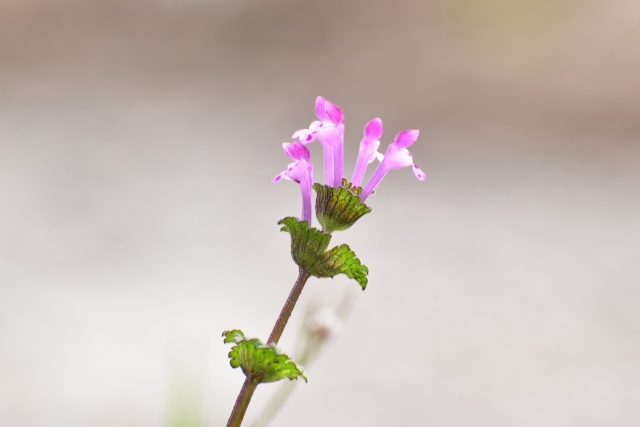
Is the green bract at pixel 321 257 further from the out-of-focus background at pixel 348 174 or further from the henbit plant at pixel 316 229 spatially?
the out-of-focus background at pixel 348 174

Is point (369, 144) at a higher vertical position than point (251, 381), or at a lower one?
higher

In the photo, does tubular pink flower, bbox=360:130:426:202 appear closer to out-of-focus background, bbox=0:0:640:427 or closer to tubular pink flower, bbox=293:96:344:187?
tubular pink flower, bbox=293:96:344:187

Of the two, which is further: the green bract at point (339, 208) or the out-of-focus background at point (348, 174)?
the out-of-focus background at point (348, 174)

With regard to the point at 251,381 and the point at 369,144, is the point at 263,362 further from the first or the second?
the point at 369,144

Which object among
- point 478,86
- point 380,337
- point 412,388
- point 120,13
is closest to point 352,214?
point 412,388

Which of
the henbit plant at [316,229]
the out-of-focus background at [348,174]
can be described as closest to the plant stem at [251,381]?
the henbit plant at [316,229]

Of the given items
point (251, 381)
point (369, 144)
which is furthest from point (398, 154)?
point (251, 381)
